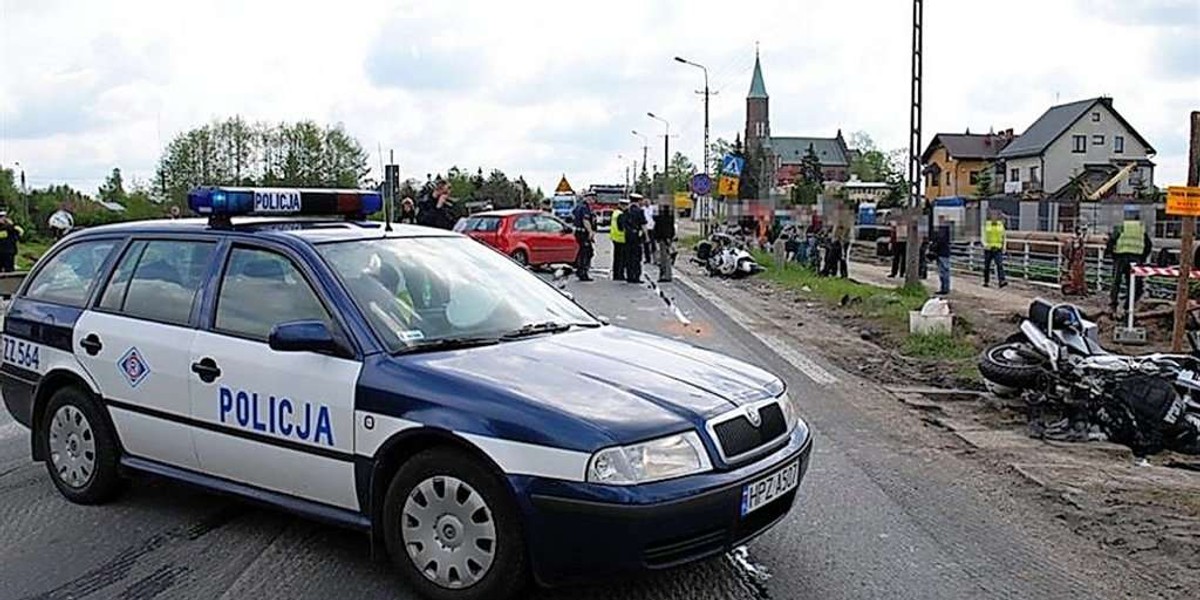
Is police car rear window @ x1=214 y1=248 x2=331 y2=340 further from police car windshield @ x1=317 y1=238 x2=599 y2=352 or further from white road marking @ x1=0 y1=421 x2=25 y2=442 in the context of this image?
white road marking @ x1=0 y1=421 x2=25 y2=442

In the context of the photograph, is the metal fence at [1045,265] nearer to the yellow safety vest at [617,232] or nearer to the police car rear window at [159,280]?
the yellow safety vest at [617,232]

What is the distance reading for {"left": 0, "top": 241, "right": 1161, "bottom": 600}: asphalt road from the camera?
485cm

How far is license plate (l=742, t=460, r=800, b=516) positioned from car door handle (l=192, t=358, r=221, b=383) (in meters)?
2.40

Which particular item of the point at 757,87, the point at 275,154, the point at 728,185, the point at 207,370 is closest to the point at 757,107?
the point at 757,87

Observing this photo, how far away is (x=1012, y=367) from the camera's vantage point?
31.3 feet

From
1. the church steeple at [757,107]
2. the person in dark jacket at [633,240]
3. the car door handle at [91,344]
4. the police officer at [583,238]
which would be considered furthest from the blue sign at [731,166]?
the church steeple at [757,107]

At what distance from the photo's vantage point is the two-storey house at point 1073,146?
82750 mm

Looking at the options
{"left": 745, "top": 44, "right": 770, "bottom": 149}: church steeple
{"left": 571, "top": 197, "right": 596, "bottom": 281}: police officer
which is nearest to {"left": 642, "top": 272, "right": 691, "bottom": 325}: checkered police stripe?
{"left": 571, "top": 197, "right": 596, "bottom": 281}: police officer

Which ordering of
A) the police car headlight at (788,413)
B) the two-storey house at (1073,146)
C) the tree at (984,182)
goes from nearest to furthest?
1. the police car headlight at (788,413)
2. the two-storey house at (1073,146)
3. the tree at (984,182)

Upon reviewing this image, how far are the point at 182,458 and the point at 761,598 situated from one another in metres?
→ 2.74

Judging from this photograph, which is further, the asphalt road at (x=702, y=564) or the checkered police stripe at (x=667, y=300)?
the checkered police stripe at (x=667, y=300)

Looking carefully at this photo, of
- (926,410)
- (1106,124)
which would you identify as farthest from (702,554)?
(1106,124)

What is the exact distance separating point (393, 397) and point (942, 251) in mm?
19703

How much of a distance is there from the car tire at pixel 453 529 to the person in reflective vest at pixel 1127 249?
52.8ft
